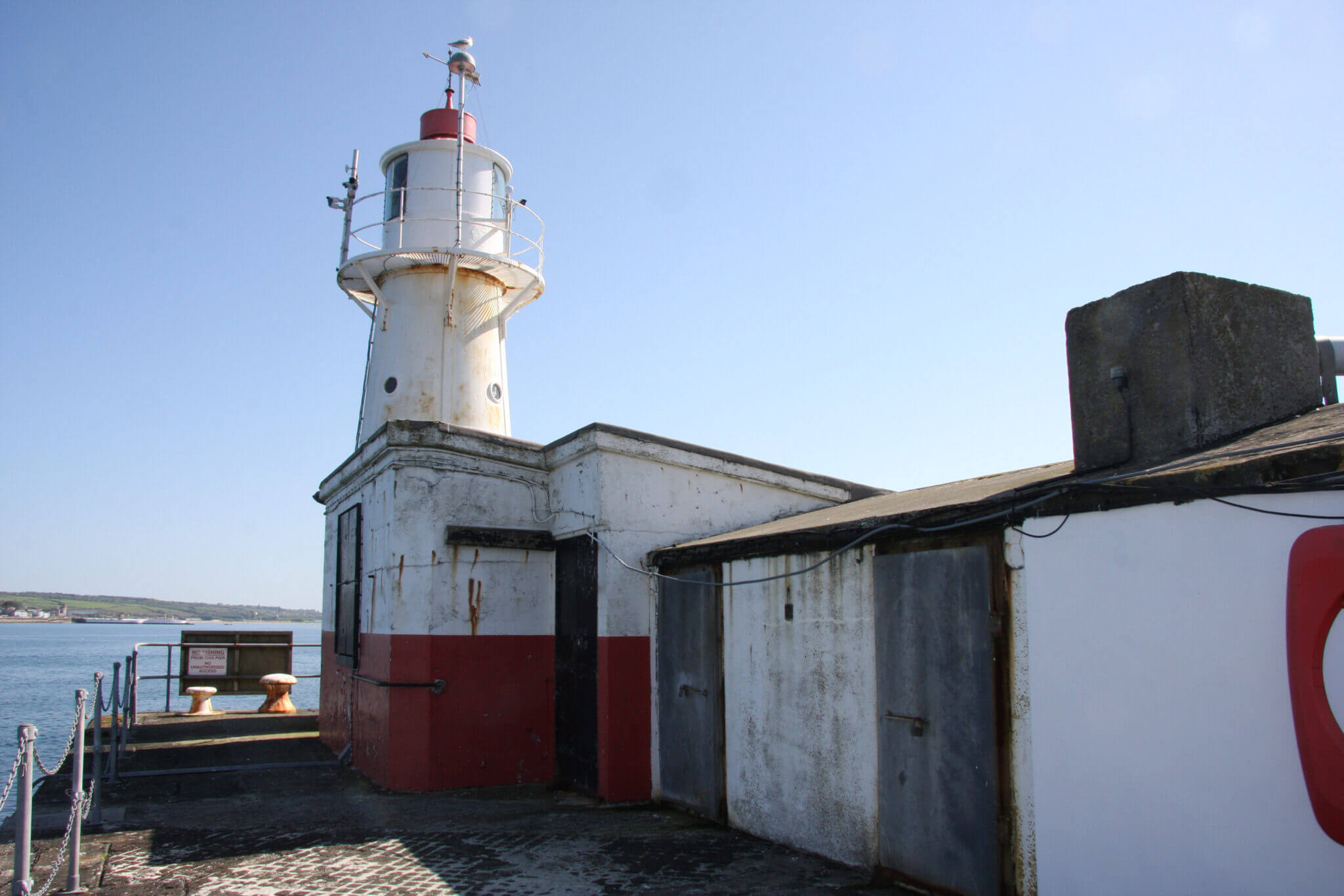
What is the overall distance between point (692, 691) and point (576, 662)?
1.73 meters

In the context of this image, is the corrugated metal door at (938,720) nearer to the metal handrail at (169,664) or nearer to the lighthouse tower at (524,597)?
the lighthouse tower at (524,597)

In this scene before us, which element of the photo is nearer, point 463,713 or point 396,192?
point 463,713

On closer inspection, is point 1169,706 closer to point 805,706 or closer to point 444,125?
point 805,706

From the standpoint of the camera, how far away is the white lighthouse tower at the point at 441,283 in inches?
575

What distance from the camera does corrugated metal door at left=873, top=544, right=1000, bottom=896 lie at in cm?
562

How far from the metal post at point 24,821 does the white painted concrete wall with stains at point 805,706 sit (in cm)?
520

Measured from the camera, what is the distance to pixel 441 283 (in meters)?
14.9

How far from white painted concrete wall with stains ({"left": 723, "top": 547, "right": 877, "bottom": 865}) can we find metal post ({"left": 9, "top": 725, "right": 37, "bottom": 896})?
5204 millimetres

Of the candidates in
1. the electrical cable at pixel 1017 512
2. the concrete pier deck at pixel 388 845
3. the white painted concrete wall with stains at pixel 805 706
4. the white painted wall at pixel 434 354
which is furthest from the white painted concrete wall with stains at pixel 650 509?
the white painted wall at pixel 434 354

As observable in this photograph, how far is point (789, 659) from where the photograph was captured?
7.70 metres

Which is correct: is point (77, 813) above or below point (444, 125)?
below

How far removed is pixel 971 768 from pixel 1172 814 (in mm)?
1373

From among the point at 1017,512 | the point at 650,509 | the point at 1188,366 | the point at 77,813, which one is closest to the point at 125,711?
the point at 77,813

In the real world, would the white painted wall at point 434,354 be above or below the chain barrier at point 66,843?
above
